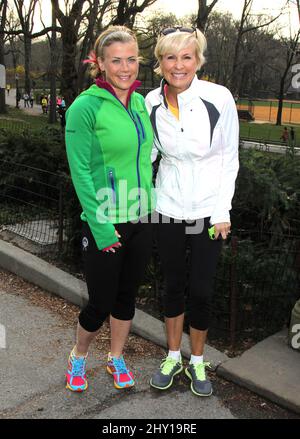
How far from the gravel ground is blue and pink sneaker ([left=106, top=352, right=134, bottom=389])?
31 centimetres

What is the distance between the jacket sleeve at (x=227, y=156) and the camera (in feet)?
8.54

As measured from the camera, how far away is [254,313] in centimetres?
374

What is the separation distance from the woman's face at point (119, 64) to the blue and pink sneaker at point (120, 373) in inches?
64.9

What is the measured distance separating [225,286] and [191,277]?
2.99 ft

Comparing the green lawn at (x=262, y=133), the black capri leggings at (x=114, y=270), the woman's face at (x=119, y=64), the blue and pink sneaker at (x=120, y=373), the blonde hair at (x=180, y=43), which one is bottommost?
the green lawn at (x=262, y=133)

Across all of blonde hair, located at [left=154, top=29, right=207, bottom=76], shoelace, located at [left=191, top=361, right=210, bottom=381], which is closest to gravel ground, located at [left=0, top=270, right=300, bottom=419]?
shoelace, located at [left=191, top=361, right=210, bottom=381]

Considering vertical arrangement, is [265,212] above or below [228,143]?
below

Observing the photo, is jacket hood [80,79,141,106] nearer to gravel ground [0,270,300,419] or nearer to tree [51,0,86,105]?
gravel ground [0,270,300,419]

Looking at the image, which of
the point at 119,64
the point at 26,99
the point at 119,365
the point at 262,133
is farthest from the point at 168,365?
the point at 26,99

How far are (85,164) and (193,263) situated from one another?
2.80ft

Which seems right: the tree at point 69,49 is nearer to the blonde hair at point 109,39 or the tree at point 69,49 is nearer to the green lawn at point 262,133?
the blonde hair at point 109,39

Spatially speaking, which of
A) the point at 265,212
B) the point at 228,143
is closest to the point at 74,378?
the point at 228,143

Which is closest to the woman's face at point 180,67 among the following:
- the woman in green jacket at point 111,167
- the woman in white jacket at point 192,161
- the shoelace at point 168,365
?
the woman in white jacket at point 192,161
